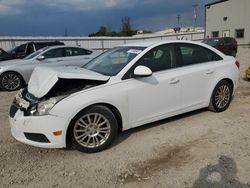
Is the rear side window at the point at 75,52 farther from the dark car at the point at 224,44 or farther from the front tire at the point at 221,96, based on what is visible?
the dark car at the point at 224,44

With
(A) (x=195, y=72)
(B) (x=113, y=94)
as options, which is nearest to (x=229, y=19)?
(A) (x=195, y=72)

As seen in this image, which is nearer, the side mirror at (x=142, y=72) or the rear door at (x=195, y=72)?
the side mirror at (x=142, y=72)

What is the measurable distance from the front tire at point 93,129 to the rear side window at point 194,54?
1781 millimetres

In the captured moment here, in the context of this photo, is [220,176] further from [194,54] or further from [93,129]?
[194,54]

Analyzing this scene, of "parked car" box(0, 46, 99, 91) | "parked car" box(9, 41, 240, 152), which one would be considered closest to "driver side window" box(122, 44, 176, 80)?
"parked car" box(9, 41, 240, 152)

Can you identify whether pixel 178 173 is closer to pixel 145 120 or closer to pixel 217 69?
pixel 145 120

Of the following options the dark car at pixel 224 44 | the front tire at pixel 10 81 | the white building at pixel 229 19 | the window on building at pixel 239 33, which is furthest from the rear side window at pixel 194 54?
the window on building at pixel 239 33

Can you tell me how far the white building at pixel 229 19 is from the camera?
30828 millimetres

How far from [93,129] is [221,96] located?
9.51ft

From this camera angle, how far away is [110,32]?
66.8 meters

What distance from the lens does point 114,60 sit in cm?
450

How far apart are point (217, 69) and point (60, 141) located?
130 inches

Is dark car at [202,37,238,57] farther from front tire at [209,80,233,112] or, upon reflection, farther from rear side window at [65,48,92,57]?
front tire at [209,80,233,112]

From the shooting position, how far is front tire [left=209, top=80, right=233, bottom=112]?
5.09 metres
